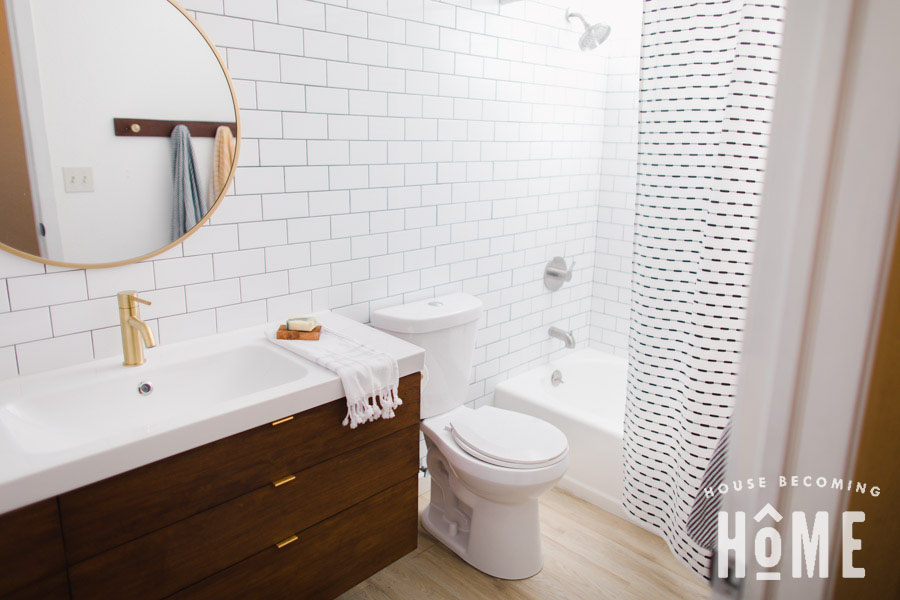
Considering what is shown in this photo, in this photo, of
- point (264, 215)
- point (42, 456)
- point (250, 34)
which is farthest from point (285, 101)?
point (42, 456)

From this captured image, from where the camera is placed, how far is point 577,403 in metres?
3.31

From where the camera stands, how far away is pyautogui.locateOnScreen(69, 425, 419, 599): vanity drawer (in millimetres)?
1356

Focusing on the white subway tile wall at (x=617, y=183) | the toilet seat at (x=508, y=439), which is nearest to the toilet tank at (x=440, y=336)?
the toilet seat at (x=508, y=439)

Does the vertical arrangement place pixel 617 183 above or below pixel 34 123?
below

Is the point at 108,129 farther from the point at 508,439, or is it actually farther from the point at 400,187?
the point at 508,439

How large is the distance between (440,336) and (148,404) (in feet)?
3.48

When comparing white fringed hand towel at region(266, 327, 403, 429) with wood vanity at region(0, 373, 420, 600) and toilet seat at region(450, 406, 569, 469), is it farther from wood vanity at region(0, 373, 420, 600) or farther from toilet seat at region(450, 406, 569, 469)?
toilet seat at region(450, 406, 569, 469)

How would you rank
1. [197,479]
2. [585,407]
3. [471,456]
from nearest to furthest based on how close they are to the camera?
[197,479] → [471,456] → [585,407]

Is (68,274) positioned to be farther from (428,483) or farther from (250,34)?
(428,483)

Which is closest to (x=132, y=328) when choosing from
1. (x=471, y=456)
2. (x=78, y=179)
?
(x=78, y=179)

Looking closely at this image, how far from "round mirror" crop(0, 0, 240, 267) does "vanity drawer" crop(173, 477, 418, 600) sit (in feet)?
3.12

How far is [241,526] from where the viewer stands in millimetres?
1564

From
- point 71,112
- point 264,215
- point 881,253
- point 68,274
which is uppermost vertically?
point 71,112

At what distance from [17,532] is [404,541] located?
3.94 feet
